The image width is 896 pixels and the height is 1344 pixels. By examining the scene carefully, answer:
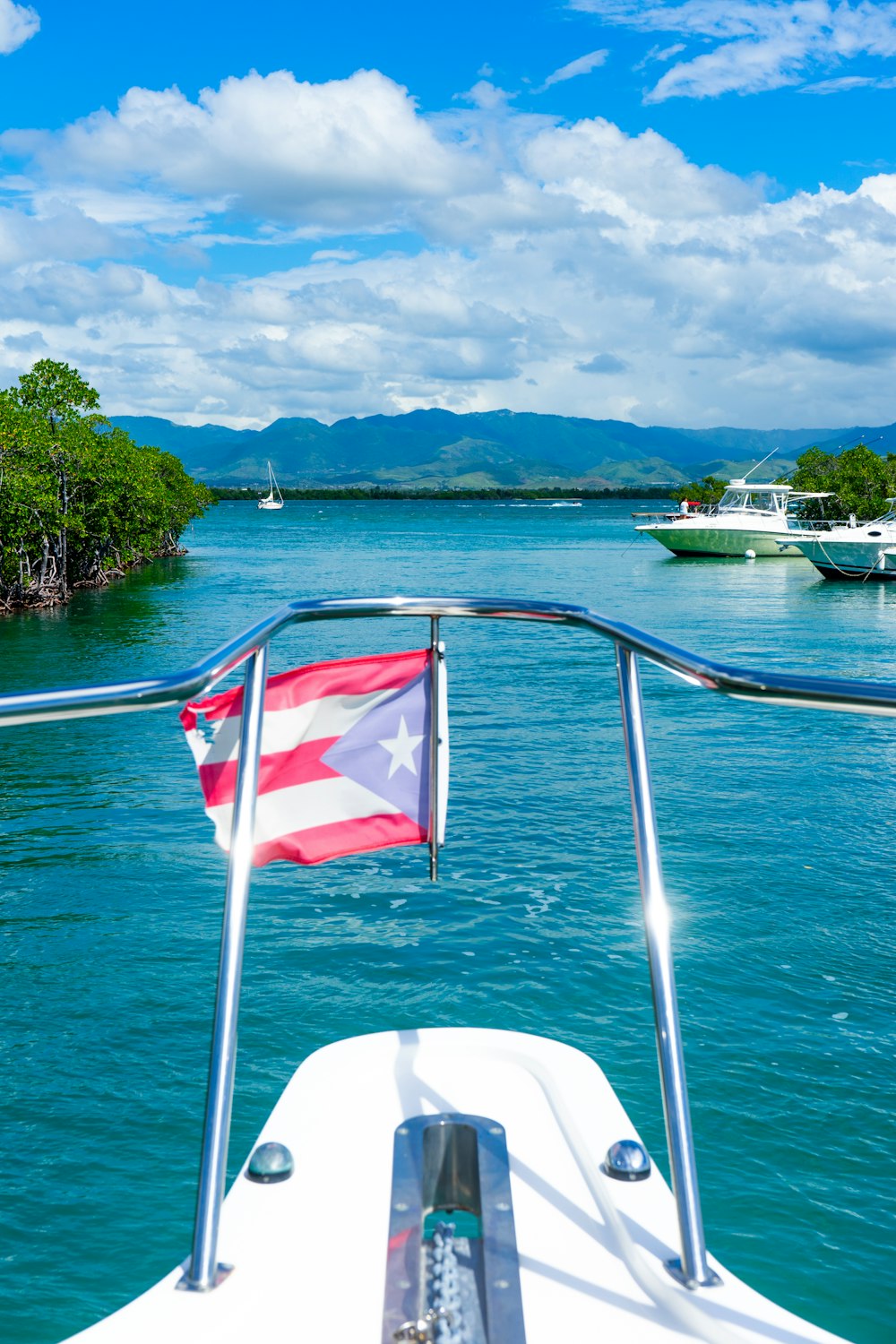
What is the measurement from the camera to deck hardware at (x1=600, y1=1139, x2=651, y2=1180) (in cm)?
211

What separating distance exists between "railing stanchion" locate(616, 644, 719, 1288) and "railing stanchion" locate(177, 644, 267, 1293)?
2.37 feet

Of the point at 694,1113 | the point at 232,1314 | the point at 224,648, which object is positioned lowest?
the point at 694,1113

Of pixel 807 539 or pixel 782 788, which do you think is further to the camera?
pixel 807 539

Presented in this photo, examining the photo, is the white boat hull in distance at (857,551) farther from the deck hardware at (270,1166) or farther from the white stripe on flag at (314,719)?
the deck hardware at (270,1166)

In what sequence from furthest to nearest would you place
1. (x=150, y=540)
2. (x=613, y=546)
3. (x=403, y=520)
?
(x=403, y=520) < (x=613, y=546) < (x=150, y=540)

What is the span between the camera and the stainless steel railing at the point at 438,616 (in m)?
1.70

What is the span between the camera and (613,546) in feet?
218

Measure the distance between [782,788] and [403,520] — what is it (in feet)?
337

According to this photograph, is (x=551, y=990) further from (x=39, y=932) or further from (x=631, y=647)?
(x=631, y=647)

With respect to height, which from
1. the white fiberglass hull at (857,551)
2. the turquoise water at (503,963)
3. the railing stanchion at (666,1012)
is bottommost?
the turquoise water at (503,963)

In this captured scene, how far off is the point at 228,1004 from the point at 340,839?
56 centimetres

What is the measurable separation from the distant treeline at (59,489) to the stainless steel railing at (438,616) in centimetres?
2627

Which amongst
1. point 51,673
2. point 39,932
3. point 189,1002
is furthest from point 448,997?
point 51,673

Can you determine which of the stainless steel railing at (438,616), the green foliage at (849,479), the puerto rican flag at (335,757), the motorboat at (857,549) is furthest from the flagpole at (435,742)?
the green foliage at (849,479)
